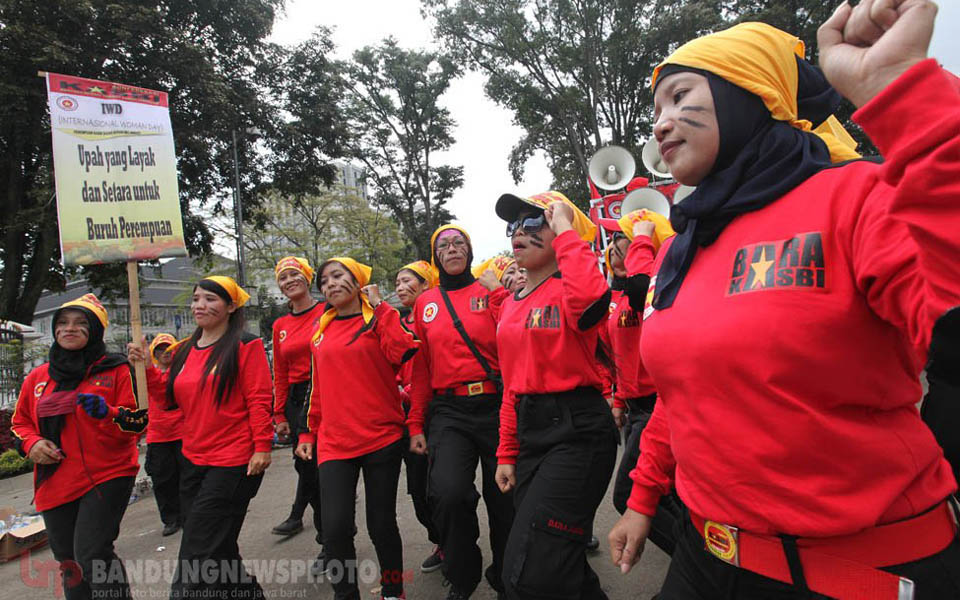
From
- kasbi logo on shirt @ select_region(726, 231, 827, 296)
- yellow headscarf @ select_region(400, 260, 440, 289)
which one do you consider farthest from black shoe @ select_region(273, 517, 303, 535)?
kasbi logo on shirt @ select_region(726, 231, 827, 296)

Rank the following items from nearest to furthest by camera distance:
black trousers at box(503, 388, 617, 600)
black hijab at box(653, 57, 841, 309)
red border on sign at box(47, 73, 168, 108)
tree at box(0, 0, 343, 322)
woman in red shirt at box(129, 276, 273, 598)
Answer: black hijab at box(653, 57, 841, 309) < black trousers at box(503, 388, 617, 600) < woman in red shirt at box(129, 276, 273, 598) < red border on sign at box(47, 73, 168, 108) < tree at box(0, 0, 343, 322)

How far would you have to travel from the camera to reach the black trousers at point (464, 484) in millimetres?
3293

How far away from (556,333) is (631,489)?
95 centimetres

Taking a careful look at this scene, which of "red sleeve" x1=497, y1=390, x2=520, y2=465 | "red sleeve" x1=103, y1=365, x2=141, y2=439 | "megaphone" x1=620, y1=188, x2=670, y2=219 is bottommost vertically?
"red sleeve" x1=497, y1=390, x2=520, y2=465

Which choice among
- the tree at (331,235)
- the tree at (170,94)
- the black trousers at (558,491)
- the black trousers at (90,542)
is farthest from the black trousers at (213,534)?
the tree at (331,235)

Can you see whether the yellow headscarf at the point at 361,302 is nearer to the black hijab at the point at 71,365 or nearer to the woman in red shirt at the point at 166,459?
the black hijab at the point at 71,365

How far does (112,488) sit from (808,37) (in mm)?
17284

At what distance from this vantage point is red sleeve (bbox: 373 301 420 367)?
3.60 meters

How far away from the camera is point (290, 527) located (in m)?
5.02

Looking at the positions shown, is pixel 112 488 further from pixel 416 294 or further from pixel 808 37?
pixel 808 37

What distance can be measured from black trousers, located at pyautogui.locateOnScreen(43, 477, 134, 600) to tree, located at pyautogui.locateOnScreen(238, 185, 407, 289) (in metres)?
22.7

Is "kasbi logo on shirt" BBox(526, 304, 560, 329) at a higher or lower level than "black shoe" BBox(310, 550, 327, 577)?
higher

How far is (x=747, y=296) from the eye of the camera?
49.4 inches

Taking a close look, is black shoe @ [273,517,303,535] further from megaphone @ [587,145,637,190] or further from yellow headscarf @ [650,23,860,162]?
megaphone @ [587,145,637,190]
